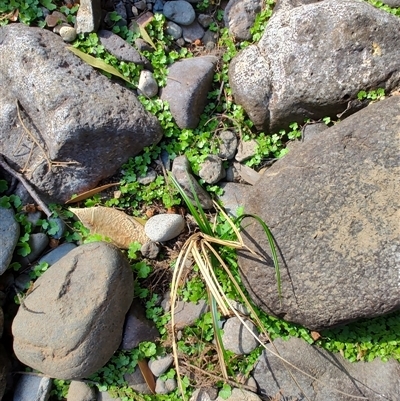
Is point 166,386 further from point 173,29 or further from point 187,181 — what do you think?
point 173,29

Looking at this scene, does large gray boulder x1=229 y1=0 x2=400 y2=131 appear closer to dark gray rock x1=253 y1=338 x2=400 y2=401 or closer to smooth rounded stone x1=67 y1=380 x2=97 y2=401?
dark gray rock x1=253 y1=338 x2=400 y2=401

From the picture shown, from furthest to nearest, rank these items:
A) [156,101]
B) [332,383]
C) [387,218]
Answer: [156,101] < [332,383] < [387,218]

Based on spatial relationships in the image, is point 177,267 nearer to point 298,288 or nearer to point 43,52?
point 298,288

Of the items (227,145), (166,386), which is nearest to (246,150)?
(227,145)

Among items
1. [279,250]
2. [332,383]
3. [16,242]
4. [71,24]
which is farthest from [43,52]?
[332,383]

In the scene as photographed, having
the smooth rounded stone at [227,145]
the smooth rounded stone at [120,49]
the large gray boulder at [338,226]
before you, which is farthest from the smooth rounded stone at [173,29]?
the large gray boulder at [338,226]

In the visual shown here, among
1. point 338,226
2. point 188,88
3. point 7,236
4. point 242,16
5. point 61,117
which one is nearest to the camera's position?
point 338,226

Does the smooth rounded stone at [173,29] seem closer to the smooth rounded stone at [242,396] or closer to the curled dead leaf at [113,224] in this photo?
the curled dead leaf at [113,224]
